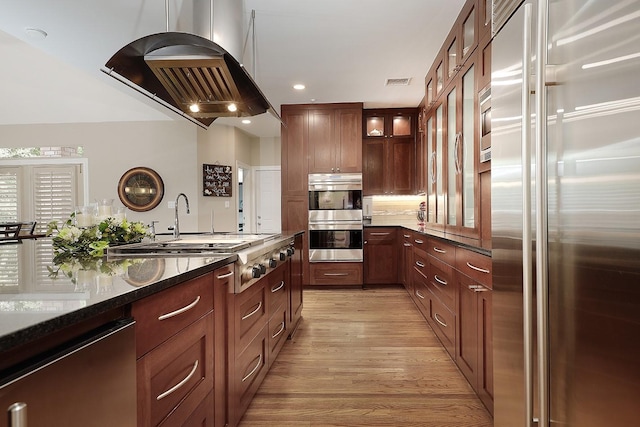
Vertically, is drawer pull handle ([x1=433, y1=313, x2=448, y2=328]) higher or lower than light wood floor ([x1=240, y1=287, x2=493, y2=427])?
higher

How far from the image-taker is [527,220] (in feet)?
Result: 3.42

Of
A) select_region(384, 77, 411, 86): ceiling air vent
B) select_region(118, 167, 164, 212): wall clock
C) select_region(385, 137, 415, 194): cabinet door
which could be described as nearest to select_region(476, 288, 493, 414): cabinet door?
select_region(384, 77, 411, 86): ceiling air vent

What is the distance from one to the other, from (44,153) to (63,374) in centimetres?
752

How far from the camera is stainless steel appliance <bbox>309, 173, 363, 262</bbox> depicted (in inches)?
204

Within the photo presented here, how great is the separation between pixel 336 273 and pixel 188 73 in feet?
11.9

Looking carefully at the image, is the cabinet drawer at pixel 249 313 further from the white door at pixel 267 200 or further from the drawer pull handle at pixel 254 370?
the white door at pixel 267 200

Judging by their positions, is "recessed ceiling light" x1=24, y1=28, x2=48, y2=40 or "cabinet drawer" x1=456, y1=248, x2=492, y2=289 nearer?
"cabinet drawer" x1=456, y1=248, x2=492, y2=289

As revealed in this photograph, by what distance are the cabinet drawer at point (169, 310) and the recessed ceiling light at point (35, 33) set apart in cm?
318

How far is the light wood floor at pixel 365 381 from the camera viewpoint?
194 cm

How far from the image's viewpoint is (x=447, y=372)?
246 cm

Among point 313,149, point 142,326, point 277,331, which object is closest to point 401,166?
point 313,149

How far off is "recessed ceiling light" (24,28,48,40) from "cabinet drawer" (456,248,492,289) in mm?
3849

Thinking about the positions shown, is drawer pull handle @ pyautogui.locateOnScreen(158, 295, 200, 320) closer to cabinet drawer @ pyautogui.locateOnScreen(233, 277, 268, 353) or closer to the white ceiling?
cabinet drawer @ pyautogui.locateOnScreen(233, 277, 268, 353)

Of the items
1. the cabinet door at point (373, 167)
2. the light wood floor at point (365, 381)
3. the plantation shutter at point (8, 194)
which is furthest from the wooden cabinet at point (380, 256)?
the plantation shutter at point (8, 194)
